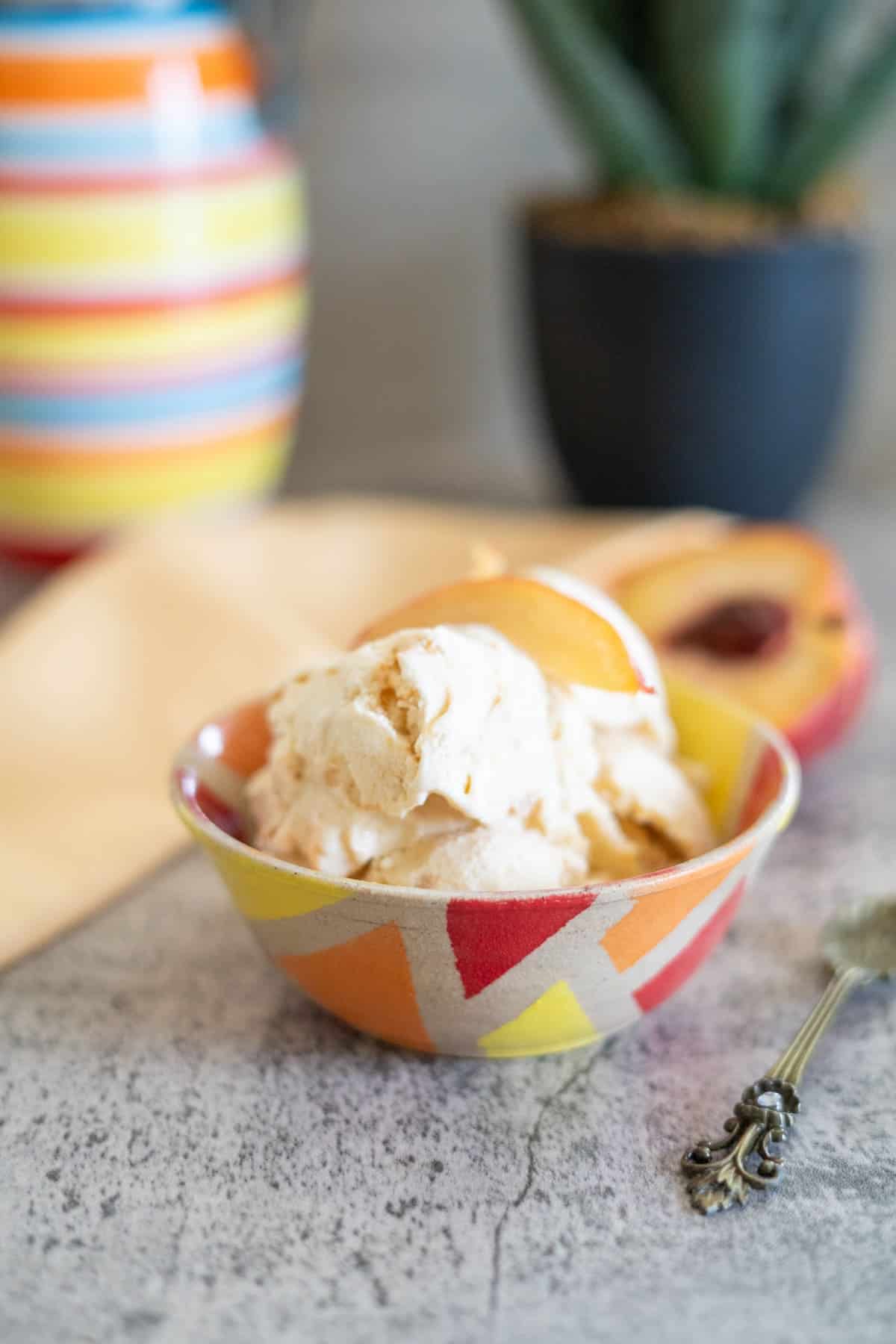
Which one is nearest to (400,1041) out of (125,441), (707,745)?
(707,745)

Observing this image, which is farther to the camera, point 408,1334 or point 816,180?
point 816,180

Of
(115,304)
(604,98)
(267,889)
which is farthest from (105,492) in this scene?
(267,889)

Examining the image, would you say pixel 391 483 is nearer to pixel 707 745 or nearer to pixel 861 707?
pixel 861 707

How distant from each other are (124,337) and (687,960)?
0.68m

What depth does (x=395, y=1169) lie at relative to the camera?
1.74 feet

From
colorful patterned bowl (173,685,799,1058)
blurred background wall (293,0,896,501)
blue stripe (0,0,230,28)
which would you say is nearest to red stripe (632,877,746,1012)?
colorful patterned bowl (173,685,799,1058)

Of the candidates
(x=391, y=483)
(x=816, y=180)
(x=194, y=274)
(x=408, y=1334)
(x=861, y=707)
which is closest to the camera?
(x=408, y=1334)

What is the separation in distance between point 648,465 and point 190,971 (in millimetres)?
735

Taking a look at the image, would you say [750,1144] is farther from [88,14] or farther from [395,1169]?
[88,14]

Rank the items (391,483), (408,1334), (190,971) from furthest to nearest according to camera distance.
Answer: (391,483), (190,971), (408,1334)

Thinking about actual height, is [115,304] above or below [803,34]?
below

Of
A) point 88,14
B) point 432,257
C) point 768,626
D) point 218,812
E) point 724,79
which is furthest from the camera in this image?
point 432,257

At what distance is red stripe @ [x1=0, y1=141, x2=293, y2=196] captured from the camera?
1003 mm

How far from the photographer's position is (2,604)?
112 cm
